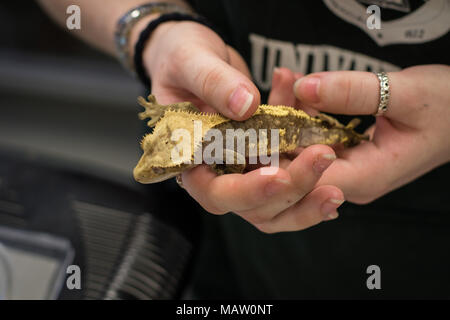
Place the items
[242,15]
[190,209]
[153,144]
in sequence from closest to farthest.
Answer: [153,144] → [242,15] → [190,209]

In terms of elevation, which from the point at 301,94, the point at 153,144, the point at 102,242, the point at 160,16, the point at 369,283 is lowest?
the point at 369,283

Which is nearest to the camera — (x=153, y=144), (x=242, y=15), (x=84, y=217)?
(x=153, y=144)

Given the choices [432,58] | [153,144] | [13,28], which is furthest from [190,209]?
[13,28]

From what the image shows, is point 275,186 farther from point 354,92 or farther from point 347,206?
point 347,206

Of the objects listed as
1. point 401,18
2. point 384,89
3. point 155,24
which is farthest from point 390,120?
point 155,24

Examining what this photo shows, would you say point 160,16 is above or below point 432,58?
above

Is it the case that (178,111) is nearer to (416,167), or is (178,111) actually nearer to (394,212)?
(416,167)
